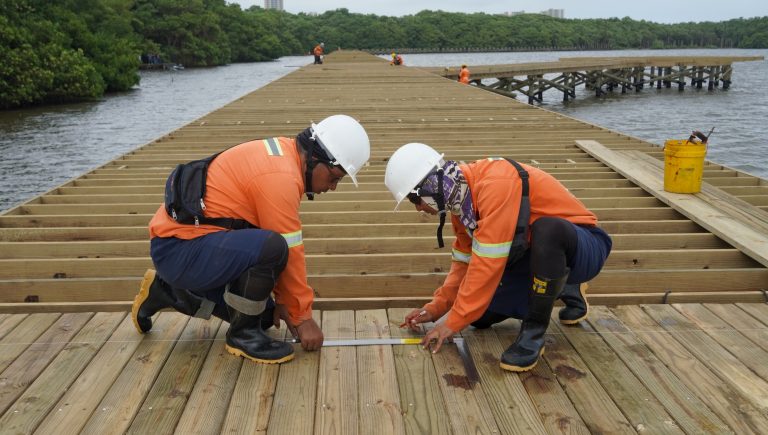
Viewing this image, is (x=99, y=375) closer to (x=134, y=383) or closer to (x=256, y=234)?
(x=134, y=383)

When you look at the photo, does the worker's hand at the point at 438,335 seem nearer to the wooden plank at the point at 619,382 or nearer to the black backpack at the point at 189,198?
the wooden plank at the point at 619,382

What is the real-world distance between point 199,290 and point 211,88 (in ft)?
138

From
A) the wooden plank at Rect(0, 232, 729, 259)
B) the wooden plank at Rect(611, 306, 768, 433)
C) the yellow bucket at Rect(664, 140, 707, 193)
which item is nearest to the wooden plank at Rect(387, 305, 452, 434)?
the wooden plank at Rect(611, 306, 768, 433)

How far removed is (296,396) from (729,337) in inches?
83.2

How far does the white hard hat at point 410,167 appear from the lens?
279 centimetres

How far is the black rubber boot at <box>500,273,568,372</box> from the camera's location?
284 cm

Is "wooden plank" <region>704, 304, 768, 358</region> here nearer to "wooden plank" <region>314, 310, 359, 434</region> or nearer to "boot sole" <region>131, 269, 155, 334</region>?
"wooden plank" <region>314, 310, 359, 434</region>

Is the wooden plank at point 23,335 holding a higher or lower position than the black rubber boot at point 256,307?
lower

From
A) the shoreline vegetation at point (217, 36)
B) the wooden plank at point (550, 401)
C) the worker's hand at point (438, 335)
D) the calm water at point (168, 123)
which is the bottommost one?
the calm water at point (168, 123)

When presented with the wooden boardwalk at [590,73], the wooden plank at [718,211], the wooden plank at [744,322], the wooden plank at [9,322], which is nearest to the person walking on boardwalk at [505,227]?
the wooden plank at [744,322]

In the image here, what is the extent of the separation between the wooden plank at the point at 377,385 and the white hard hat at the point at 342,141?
84cm

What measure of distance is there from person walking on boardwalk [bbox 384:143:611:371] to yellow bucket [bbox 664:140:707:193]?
2.69 meters

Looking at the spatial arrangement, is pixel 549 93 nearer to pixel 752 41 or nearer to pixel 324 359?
pixel 324 359

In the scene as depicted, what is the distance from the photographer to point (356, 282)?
400 cm
